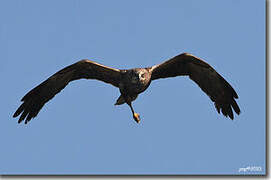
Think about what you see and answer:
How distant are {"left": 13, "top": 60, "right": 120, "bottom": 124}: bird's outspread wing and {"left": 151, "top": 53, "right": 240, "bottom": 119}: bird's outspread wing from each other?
1125mm

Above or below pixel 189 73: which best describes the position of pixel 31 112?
below

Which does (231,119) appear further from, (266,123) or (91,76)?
(91,76)

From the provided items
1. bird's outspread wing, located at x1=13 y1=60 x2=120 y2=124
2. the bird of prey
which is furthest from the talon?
bird's outspread wing, located at x1=13 y1=60 x2=120 y2=124

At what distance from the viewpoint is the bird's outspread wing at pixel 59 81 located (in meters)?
14.7

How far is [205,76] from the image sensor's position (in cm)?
1484

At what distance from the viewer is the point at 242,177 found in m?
11.7

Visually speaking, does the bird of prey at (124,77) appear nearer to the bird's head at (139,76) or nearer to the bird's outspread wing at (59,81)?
the bird's outspread wing at (59,81)

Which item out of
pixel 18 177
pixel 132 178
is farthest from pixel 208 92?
pixel 18 177

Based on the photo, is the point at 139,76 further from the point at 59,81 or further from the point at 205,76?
the point at 59,81

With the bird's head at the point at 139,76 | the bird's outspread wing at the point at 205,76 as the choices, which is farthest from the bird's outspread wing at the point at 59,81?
the bird's outspread wing at the point at 205,76

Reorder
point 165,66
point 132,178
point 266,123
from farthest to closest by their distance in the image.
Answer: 1. point 165,66
2. point 266,123
3. point 132,178

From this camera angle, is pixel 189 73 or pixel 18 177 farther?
pixel 189 73

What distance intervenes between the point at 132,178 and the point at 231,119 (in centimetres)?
418

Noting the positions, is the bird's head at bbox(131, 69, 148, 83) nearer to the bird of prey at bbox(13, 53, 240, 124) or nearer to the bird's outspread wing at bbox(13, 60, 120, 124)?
the bird of prey at bbox(13, 53, 240, 124)
